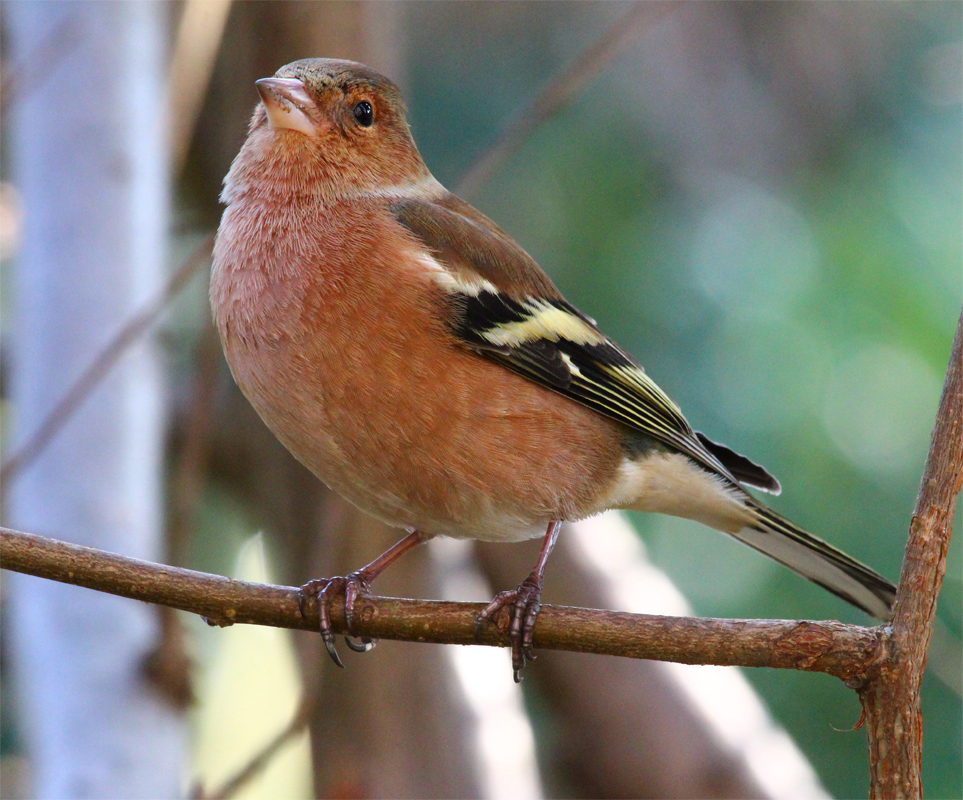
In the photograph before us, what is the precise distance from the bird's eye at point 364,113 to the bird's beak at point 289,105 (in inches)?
6.6

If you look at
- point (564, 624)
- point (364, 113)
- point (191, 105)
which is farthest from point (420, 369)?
point (191, 105)

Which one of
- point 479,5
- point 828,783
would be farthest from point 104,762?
point 479,5

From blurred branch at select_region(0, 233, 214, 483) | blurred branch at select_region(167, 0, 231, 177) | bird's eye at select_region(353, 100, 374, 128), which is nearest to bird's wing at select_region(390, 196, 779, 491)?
bird's eye at select_region(353, 100, 374, 128)

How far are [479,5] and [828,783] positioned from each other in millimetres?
6784

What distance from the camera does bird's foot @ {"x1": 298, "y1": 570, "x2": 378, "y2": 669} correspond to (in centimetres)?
279

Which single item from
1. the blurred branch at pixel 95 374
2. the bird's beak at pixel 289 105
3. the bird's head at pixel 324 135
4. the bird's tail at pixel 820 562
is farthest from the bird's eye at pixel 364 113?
the bird's tail at pixel 820 562

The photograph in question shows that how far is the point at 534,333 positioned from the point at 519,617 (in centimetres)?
98

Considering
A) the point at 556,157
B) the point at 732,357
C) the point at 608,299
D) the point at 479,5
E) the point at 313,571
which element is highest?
the point at 479,5

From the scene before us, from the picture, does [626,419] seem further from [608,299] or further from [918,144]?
[918,144]

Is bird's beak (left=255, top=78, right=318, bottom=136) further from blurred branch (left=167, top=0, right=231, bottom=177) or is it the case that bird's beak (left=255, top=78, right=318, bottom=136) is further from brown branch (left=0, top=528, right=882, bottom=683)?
brown branch (left=0, top=528, right=882, bottom=683)

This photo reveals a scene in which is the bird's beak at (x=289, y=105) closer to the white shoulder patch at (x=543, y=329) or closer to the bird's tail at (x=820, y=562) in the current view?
the white shoulder patch at (x=543, y=329)

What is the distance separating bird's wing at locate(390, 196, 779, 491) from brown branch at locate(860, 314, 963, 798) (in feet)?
4.13

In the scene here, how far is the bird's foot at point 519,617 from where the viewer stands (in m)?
2.71

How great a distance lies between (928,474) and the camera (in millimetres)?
2312
